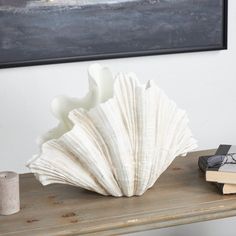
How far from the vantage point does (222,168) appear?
1322 mm

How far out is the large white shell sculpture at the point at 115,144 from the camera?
1.25 m

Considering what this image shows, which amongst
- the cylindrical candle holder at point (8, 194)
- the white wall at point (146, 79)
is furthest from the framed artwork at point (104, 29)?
the cylindrical candle holder at point (8, 194)

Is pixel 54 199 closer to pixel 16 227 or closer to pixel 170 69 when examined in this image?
pixel 16 227

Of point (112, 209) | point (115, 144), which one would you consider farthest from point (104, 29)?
point (112, 209)

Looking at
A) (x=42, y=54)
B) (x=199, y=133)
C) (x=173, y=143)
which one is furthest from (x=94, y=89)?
(x=199, y=133)

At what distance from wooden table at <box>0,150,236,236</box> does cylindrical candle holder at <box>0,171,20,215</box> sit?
0.02m

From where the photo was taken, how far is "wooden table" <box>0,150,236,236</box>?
3.86ft

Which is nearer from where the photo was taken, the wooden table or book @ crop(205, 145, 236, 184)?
the wooden table

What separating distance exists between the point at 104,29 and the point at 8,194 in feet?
2.12

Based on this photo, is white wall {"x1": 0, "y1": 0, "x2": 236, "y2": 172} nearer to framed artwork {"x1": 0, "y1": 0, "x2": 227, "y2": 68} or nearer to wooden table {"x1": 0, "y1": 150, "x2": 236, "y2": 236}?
framed artwork {"x1": 0, "y1": 0, "x2": 227, "y2": 68}

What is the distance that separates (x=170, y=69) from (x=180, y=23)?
0.15 metres

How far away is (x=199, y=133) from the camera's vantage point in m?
1.86

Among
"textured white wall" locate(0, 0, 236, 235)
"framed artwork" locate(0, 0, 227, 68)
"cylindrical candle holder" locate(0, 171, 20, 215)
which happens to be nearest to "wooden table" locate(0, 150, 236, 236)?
"cylindrical candle holder" locate(0, 171, 20, 215)

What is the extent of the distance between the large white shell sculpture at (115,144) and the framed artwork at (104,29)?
1.09 ft
